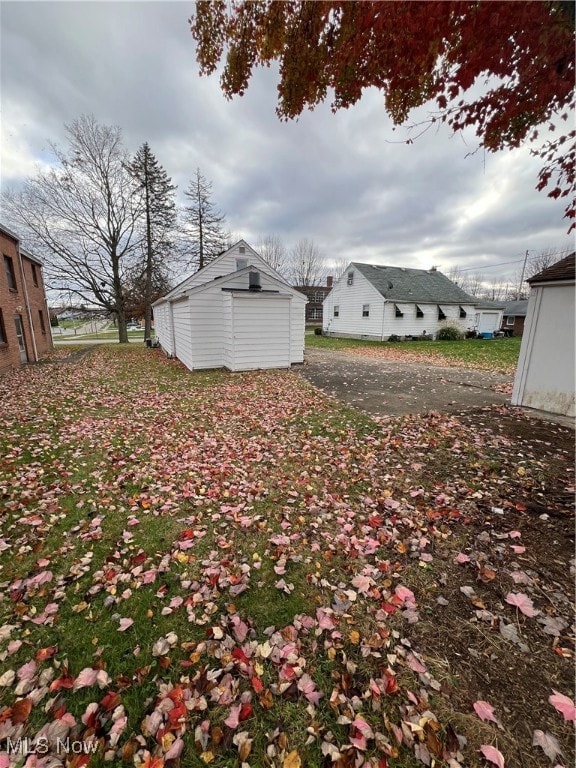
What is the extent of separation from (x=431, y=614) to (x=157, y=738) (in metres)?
1.93

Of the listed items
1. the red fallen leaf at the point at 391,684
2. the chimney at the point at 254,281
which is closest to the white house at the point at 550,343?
the red fallen leaf at the point at 391,684

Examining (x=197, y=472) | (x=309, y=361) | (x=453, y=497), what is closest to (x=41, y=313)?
(x=309, y=361)

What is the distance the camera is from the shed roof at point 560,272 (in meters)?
5.41

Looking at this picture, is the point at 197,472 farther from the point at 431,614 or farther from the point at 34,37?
the point at 34,37

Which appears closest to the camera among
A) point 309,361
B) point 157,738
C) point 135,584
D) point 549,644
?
point 157,738

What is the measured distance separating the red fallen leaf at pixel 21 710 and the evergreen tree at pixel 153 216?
27650 mm

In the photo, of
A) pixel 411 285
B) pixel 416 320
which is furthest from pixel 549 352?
pixel 411 285

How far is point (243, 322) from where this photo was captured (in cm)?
1166

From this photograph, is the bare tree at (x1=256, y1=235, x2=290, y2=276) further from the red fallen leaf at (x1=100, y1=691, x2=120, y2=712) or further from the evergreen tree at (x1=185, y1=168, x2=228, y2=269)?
the red fallen leaf at (x1=100, y1=691, x2=120, y2=712)

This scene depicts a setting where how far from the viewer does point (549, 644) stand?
2129 mm

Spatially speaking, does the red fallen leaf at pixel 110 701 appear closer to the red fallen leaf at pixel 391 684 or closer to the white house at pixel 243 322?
the red fallen leaf at pixel 391 684

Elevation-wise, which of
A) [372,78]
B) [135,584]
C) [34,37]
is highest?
[34,37]

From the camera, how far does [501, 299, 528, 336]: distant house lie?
32938mm

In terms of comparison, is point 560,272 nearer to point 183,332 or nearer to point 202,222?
point 183,332
